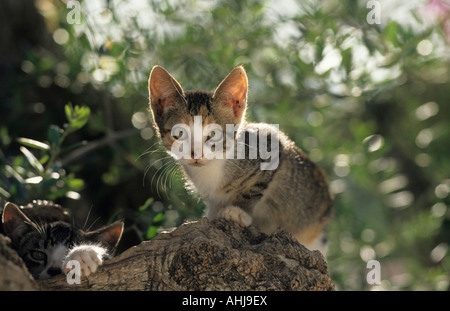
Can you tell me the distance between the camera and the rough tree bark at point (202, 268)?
219 centimetres

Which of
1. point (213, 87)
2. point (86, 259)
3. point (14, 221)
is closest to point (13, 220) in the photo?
point (14, 221)

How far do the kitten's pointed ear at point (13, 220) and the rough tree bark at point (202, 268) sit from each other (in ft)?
1.73

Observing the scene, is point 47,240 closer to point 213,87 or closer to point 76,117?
point 76,117

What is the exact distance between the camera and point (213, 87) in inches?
149

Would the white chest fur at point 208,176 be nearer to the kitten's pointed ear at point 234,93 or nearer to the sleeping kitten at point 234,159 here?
the sleeping kitten at point 234,159

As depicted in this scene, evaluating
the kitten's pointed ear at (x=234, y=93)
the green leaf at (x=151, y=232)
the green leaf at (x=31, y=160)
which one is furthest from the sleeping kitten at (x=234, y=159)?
the green leaf at (x=31, y=160)

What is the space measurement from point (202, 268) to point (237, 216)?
52 cm

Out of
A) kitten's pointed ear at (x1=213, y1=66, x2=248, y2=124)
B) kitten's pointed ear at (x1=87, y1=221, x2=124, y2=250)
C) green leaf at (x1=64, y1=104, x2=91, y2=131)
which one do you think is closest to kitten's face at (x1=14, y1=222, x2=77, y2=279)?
kitten's pointed ear at (x1=87, y1=221, x2=124, y2=250)

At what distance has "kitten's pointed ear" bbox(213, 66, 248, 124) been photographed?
278cm

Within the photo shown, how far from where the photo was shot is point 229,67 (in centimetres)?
359

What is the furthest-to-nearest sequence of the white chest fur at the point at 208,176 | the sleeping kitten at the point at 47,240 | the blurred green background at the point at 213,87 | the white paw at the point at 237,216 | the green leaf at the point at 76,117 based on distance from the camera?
the blurred green background at the point at 213,87, the green leaf at the point at 76,117, the white chest fur at the point at 208,176, the white paw at the point at 237,216, the sleeping kitten at the point at 47,240
